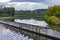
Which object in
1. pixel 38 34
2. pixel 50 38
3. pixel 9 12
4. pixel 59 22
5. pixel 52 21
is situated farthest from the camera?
pixel 9 12

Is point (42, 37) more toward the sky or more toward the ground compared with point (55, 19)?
more toward the sky

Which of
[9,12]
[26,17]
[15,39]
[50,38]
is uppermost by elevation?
[50,38]

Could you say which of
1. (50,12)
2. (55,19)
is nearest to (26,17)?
(50,12)

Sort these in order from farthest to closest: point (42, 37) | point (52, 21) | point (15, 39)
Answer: point (52, 21) < point (15, 39) < point (42, 37)

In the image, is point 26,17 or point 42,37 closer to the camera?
point 42,37

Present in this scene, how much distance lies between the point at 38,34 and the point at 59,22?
2620 inches

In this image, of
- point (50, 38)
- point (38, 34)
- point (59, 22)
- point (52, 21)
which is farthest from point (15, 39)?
point (52, 21)

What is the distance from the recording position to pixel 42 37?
3791cm

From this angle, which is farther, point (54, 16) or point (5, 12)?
point (5, 12)

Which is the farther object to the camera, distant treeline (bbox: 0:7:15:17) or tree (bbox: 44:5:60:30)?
distant treeline (bbox: 0:7:15:17)

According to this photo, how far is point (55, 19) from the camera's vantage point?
112 m

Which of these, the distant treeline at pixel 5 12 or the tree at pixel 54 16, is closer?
the tree at pixel 54 16

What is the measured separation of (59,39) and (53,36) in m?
2.17

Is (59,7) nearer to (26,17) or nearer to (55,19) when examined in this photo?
(55,19)
